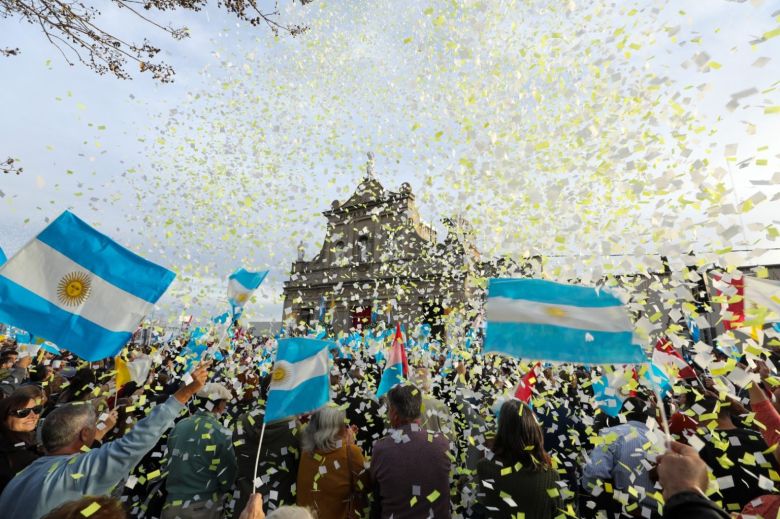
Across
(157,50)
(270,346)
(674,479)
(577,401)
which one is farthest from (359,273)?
(674,479)

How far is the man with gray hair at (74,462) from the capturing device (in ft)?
7.96

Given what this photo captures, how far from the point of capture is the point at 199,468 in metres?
4.12

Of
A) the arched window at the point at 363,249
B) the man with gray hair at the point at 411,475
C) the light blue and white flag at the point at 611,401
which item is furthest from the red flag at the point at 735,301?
the arched window at the point at 363,249

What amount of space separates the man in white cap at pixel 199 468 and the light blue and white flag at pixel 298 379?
65 cm

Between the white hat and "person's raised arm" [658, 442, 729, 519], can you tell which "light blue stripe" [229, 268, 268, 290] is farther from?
"person's raised arm" [658, 442, 729, 519]

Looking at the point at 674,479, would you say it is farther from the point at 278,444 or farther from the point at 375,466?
the point at 278,444

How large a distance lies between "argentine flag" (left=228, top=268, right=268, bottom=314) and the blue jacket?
3.45 metres

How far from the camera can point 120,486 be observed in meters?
4.84

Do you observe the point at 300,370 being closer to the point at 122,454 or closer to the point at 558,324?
the point at 122,454

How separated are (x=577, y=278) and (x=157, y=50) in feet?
18.0

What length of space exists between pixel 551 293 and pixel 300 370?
2698mm

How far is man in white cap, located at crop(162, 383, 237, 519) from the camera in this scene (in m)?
4.09

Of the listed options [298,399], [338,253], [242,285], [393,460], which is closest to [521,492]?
[393,460]

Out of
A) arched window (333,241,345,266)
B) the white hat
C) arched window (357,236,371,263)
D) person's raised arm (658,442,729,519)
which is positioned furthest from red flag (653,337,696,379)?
arched window (333,241,345,266)
